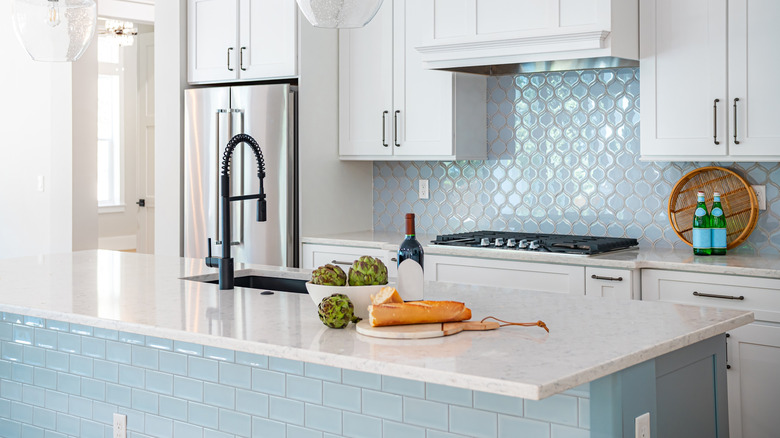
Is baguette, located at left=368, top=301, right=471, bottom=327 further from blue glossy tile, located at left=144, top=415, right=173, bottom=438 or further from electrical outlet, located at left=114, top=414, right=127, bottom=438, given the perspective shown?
electrical outlet, located at left=114, top=414, right=127, bottom=438

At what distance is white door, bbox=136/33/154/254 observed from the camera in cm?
843

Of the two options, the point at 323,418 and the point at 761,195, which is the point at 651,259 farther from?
the point at 323,418

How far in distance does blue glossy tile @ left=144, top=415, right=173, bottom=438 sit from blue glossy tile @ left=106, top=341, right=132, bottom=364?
0.71 ft

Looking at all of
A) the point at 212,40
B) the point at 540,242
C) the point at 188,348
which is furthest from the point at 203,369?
the point at 212,40

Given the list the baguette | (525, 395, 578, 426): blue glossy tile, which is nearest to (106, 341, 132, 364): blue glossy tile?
the baguette

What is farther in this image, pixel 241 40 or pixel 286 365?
pixel 241 40

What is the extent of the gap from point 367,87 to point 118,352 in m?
2.47

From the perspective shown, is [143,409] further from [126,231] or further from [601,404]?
[126,231]

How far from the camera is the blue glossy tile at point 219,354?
2428 mm

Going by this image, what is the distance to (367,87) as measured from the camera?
15.5 feet

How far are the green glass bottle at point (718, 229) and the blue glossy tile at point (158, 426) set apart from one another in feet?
8.18

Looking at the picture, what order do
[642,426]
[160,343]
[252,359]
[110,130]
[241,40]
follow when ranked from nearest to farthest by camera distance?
1. [642,426]
2. [252,359]
3. [160,343]
4. [241,40]
5. [110,130]

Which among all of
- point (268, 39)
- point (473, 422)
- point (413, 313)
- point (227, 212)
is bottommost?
point (473, 422)

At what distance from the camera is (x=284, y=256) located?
4625mm
